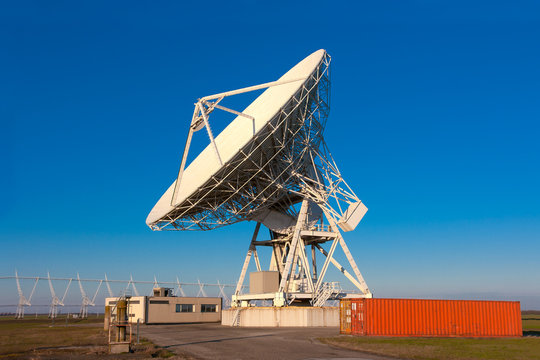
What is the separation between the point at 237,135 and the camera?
36.9 meters

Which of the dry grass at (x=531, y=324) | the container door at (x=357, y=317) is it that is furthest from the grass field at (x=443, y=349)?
the dry grass at (x=531, y=324)

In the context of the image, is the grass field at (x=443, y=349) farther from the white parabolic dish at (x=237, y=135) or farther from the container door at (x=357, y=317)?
the white parabolic dish at (x=237, y=135)

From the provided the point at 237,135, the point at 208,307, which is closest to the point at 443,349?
the point at 237,135

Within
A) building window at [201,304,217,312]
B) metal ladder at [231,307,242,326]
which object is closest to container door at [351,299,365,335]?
metal ladder at [231,307,242,326]

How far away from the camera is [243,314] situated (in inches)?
1858

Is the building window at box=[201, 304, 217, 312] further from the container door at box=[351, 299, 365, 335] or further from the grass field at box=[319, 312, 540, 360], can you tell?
the grass field at box=[319, 312, 540, 360]

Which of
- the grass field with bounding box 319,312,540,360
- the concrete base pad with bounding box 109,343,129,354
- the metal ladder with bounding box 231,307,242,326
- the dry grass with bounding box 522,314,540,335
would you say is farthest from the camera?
the dry grass with bounding box 522,314,540,335

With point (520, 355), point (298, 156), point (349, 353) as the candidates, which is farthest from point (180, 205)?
point (520, 355)

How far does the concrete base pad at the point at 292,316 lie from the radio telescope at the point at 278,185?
44.0 inches

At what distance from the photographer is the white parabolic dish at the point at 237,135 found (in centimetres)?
3484

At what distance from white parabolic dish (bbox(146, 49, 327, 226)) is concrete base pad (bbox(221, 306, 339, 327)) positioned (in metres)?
12.6

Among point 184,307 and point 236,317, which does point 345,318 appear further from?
point 184,307

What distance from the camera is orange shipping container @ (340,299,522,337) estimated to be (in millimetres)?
33500

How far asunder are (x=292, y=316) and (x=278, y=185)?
37.5 ft
